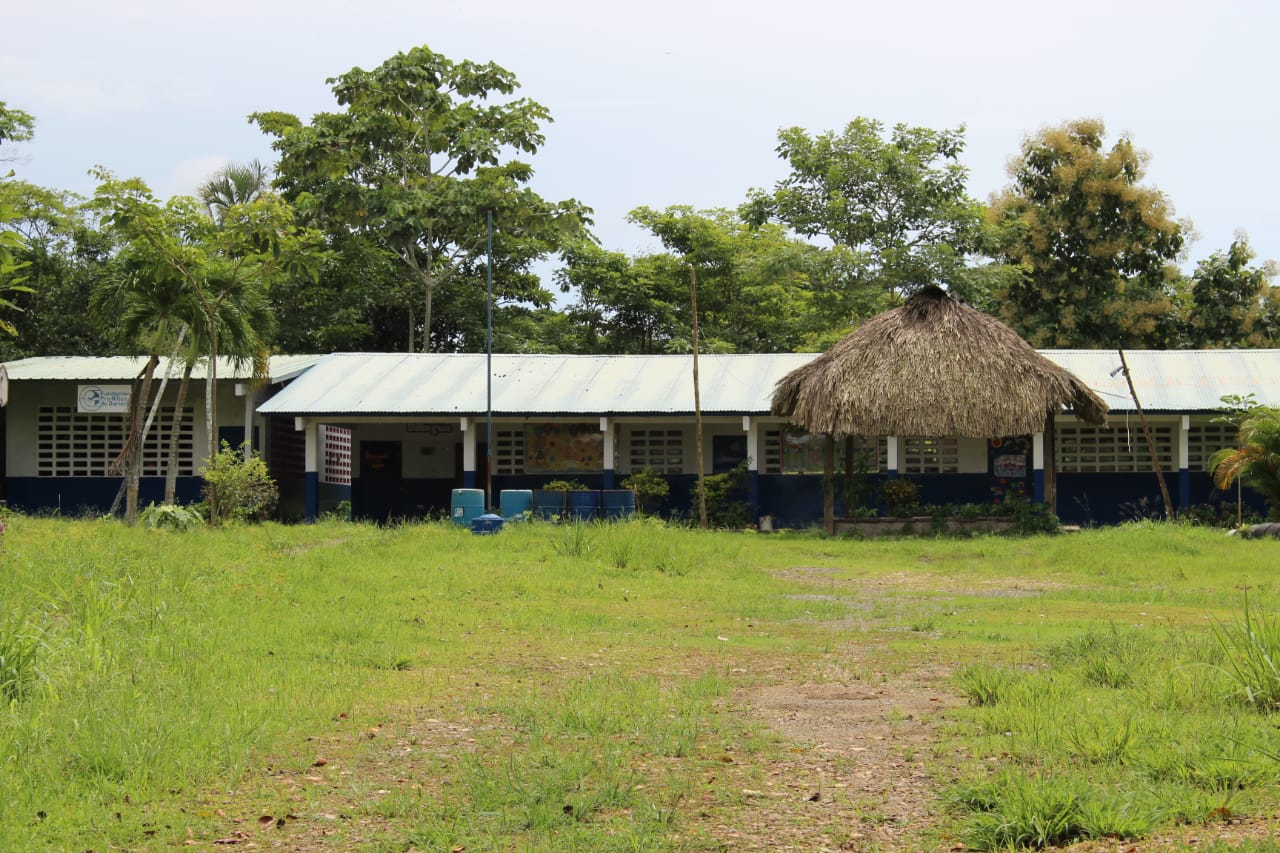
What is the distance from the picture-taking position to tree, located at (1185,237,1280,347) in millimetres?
32812

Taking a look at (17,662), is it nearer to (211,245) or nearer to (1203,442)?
(211,245)

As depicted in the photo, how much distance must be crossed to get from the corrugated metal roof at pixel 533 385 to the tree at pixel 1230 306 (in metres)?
12.4

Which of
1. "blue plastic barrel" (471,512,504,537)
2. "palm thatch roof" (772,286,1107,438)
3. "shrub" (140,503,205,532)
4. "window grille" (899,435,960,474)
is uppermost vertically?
"palm thatch roof" (772,286,1107,438)

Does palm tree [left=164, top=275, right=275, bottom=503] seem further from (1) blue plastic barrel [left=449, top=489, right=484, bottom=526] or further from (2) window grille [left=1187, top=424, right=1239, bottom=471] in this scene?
(2) window grille [left=1187, top=424, right=1239, bottom=471]

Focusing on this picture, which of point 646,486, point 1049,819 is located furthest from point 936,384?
point 1049,819

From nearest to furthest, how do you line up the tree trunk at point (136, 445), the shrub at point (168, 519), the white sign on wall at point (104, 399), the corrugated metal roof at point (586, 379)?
1. the shrub at point (168, 519)
2. the tree trunk at point (136, 445)
3. the corrugated metal roof at point (586, 379)
4. the white sign on wall at point (104, 399)

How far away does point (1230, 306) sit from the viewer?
33.0 meters

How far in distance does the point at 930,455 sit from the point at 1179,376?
4.65 metres

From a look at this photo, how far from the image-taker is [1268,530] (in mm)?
18641

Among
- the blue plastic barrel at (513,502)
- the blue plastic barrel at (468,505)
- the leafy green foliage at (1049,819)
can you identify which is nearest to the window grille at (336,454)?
the blue plastic barrel at (513,502)

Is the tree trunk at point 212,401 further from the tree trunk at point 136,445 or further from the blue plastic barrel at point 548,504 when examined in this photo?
the blue plastic barrel at point 548,504

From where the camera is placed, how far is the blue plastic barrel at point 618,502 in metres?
22.4

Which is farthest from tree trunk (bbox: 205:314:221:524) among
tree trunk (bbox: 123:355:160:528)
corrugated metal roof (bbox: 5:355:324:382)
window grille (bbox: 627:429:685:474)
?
window grille (bbox: 627:429:685:474)

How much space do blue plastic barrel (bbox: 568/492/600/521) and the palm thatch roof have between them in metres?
3.76
